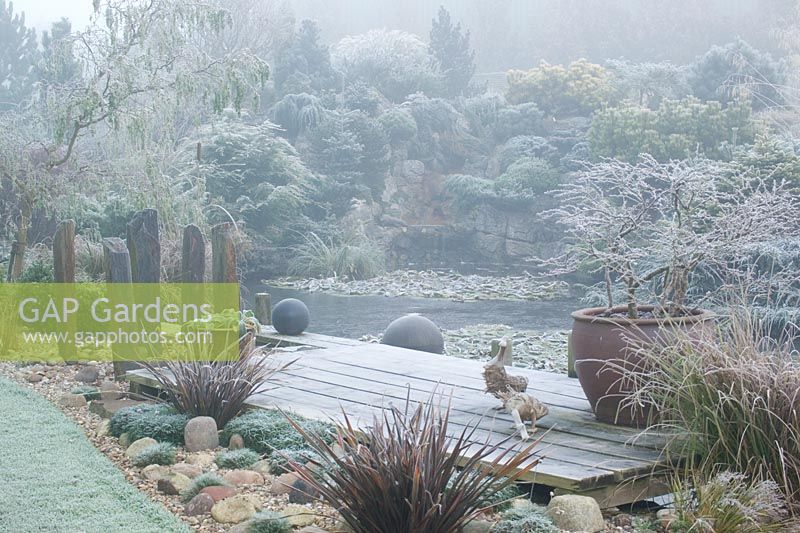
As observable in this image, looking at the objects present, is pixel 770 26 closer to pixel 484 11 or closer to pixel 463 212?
pixel 484 11

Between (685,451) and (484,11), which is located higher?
(484,11)

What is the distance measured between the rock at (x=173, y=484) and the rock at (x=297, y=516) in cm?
59

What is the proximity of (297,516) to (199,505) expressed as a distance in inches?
16.6

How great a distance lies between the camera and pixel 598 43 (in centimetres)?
3453

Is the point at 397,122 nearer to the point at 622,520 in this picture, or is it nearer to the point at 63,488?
the point at 63,488

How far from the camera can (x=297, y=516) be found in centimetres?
311

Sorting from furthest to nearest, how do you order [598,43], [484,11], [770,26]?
[484,11], [598,43], [770,26]

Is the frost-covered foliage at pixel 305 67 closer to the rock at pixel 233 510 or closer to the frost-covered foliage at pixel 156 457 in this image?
the frost-covered foliage at pixel 156 457

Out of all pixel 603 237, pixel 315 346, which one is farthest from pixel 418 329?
pixel 603 237

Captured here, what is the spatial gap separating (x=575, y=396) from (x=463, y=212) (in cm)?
1708

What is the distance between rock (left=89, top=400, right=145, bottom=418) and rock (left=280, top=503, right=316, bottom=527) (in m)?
2.06

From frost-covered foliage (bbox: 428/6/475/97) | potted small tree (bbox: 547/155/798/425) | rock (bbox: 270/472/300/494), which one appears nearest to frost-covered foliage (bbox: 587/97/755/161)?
frost-covered foliage (bbox: 428/6/475/97)

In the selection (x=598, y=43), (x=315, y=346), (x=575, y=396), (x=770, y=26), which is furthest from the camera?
(x=598, y=43)

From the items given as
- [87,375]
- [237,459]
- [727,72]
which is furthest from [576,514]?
[727,72]
